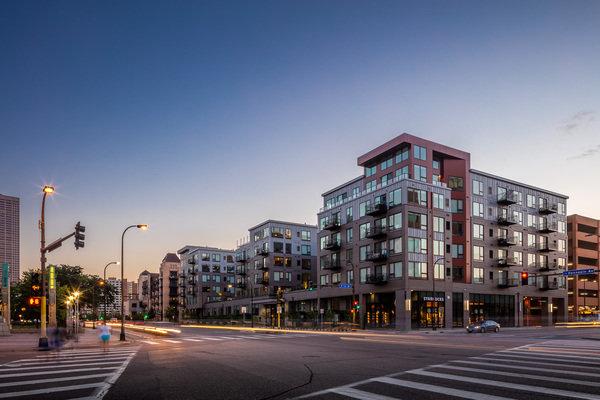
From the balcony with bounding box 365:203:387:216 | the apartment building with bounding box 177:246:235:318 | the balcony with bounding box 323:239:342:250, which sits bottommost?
the apartment building with bounding box 177:246:235:318

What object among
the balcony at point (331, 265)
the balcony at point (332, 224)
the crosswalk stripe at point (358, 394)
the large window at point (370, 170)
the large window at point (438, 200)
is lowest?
the balcony at point (331, 265)

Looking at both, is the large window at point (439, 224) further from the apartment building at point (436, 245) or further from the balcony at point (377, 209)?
the balcony at point (377, 209)

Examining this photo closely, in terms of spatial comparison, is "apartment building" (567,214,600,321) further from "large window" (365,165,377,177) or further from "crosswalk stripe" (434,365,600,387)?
"crosswalk stripe" (434,365,600,387)

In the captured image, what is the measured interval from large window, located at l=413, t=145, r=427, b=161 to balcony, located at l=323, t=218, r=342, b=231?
16.3 m

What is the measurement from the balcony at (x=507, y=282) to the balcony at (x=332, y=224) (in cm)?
2402

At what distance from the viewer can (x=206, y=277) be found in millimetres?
129500

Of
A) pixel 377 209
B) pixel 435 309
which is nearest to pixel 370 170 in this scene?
pixel 377 209

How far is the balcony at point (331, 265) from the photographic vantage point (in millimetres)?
70938

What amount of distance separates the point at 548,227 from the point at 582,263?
30.5m

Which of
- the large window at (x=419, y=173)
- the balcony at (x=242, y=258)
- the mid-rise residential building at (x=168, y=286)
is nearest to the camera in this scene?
the large window at (x=419, y=173)

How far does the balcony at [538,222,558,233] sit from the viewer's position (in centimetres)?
7255

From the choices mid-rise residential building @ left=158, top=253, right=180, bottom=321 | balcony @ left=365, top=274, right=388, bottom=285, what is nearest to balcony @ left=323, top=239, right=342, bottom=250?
balcony @ left=365, top=274, right=388, bottom=285

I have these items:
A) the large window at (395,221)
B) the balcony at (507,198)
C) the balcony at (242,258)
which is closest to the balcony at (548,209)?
the balcony at (507,198)

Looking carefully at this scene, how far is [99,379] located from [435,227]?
5132cm
